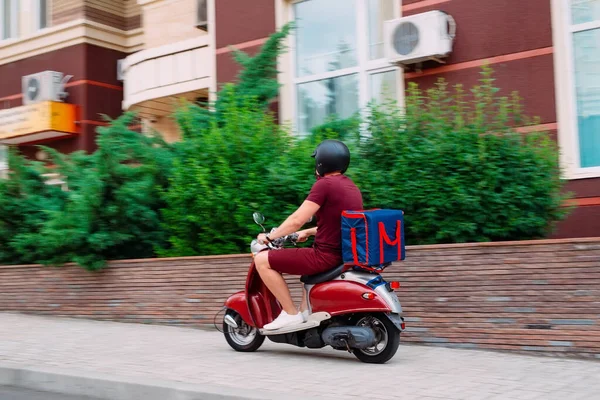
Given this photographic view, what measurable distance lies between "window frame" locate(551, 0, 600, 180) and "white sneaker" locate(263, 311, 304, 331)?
458 centimetres

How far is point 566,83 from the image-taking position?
32.3 ft

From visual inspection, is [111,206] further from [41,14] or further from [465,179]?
[41,14]

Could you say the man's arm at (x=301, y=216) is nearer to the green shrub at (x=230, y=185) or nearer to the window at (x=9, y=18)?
the green shrub at (x=230, y=185)

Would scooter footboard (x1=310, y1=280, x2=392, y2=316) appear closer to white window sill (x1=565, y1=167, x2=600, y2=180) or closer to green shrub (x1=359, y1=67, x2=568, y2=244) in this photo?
green shrub (x1=359, y1=67, x2=568, y2=244)

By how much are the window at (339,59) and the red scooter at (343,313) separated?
528 centimetres

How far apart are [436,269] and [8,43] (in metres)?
14.6

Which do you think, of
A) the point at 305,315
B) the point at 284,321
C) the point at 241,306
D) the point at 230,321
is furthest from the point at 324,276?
the point at 230,321

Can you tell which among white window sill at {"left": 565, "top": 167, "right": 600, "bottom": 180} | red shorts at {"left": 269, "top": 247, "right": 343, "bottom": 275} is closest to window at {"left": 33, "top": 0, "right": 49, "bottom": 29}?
white window sill at {"left": 565, "top": 167, "right": 600, "bottom": 180}

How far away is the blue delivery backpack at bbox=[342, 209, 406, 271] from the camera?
248 inches

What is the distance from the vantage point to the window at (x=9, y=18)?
62.5 ft

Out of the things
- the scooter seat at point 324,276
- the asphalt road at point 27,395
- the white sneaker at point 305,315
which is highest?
the scooter seat at point 324,276

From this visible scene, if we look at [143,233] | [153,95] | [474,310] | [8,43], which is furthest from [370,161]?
[8,43]

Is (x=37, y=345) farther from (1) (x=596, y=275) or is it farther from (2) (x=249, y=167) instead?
(1) (x=596, y=275)

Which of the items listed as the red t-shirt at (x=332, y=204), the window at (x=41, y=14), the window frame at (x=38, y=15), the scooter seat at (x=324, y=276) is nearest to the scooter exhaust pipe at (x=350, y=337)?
the scooter seat at (x=324, y=276)
